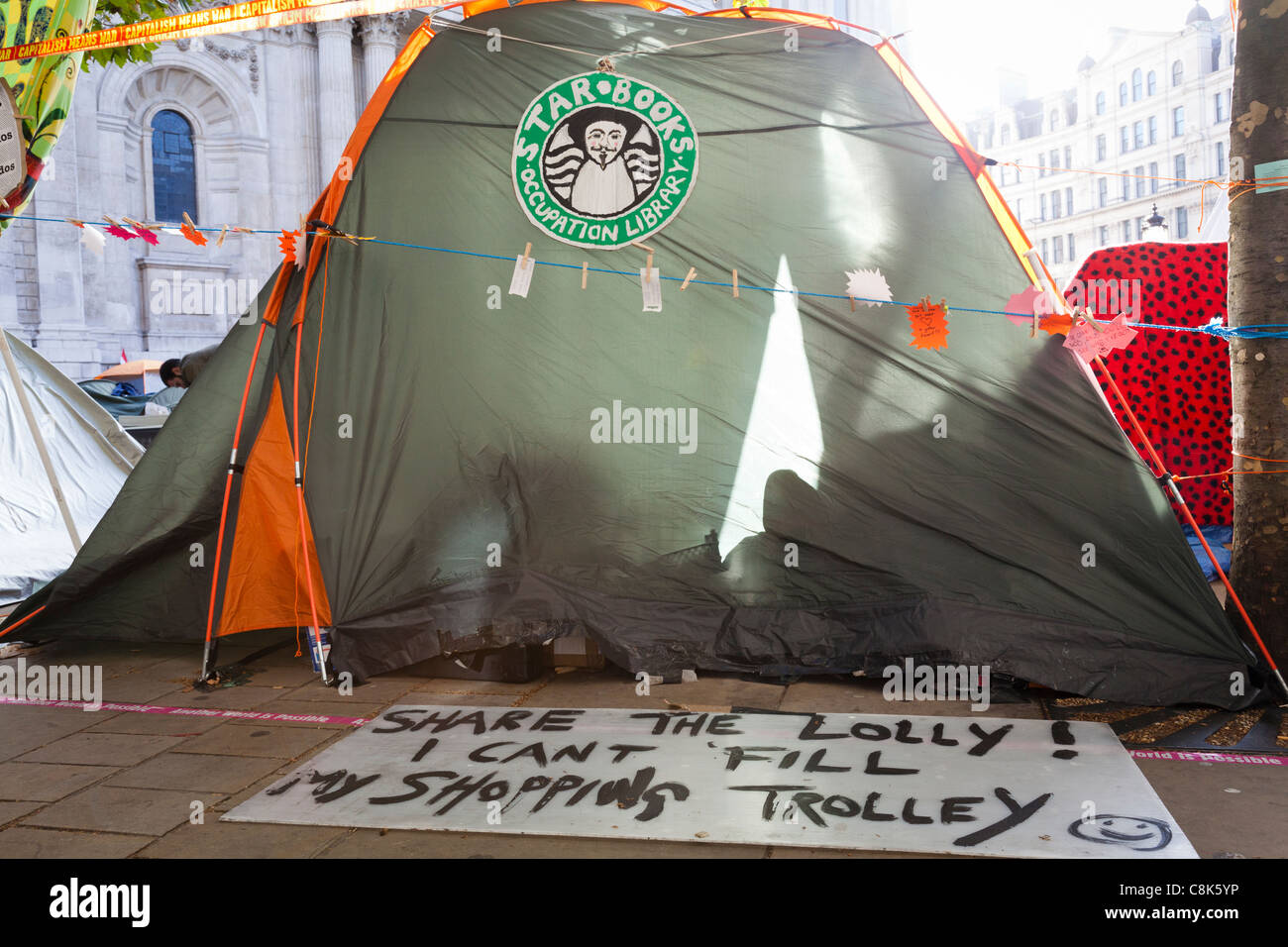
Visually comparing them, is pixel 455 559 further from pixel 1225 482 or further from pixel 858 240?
pixel 1225 482

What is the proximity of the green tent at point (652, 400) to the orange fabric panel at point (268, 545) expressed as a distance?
0.7 inches

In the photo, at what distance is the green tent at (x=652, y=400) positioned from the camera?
4.45 metres

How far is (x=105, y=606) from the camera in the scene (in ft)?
17.0

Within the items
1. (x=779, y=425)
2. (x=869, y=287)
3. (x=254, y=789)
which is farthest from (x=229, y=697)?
Result: (x=869, y=287)

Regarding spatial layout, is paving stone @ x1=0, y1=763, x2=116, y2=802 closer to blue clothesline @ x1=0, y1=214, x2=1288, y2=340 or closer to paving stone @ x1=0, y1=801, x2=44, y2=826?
paving stone @ x1=0, y1=801, x2=44, y2=826

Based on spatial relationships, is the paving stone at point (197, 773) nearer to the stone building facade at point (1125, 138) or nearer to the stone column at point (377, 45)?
the stone column at point (377, 45)

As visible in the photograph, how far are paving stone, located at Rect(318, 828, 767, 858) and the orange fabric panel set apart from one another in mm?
2155

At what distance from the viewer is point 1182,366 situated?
7664 mm

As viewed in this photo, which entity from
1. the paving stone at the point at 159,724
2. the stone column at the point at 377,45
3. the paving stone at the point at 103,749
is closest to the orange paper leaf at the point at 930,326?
the paving stone at the point at 159,724

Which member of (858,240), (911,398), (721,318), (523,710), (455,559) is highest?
(858,240)

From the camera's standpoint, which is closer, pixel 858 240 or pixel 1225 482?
pixel 858 240

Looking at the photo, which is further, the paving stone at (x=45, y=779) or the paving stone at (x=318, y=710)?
the paving stone at (x=318, y=710)

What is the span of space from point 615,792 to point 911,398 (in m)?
2.33
